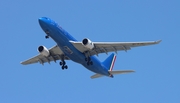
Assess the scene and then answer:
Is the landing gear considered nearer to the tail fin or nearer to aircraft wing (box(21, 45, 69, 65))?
aircraft wing (box(21, 45, 69, 65))

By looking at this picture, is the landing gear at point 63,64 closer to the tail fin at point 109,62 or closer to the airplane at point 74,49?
the airplane at point 74,49

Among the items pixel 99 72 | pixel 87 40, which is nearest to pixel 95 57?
pixel 99 72

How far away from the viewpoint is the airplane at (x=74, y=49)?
46.9m

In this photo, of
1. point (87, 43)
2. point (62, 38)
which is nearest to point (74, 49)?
point (87, 43)

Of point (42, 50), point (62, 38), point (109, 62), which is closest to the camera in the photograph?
point (62, 38)

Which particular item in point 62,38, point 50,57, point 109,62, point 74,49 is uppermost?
point 109,62

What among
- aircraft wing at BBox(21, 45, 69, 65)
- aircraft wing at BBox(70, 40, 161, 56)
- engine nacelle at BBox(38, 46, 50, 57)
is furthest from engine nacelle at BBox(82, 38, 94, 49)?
engine nacelle at BBox(38, 46, 50, 57)

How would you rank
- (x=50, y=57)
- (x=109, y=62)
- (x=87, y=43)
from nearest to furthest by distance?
(x=87, y=43), (x=50, y=57), (x=109, y=62)

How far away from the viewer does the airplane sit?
154 feet

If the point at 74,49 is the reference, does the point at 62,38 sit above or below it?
above

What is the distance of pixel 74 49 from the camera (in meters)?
48.8

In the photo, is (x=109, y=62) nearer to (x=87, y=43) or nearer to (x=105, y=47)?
(x=105, y=47)

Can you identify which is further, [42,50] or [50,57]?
[50,57]

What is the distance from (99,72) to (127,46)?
7938 millimetres
